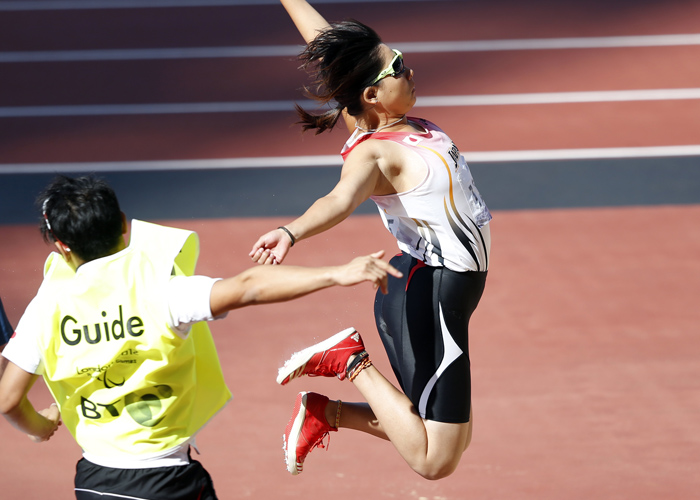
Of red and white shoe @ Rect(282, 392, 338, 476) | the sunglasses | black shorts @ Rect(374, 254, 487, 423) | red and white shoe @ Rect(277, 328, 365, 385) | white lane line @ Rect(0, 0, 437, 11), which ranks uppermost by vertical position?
the sunglasses

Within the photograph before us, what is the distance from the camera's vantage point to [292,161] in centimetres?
862

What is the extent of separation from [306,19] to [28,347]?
2041 millimetres

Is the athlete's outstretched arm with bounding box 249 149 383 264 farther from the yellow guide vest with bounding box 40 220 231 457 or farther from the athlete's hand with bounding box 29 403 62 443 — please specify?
the athlete's hand with bounding box 29 403 62 443

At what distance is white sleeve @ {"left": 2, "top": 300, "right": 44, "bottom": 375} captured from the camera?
105 inches

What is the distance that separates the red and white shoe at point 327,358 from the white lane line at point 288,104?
19.8 ft

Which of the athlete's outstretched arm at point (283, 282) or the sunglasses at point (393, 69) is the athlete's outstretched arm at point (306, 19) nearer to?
the sunglasses at point (393, 69)

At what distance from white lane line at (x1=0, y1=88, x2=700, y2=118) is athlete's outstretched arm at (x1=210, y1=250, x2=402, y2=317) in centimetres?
725

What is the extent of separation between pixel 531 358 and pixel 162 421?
3.43 meters

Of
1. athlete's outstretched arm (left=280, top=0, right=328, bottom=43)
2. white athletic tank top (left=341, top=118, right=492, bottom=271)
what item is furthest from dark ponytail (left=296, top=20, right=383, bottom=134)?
athlete's outstretched arm (left=280, top=0, right=328, bottom=43)

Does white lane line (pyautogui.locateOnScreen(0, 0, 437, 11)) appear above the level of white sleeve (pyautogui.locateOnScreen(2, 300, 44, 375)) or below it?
below

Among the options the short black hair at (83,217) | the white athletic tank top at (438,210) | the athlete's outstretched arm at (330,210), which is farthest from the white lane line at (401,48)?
the short black hair at (83,217)

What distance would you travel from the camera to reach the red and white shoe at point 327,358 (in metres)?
3.88

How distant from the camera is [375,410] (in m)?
3.70

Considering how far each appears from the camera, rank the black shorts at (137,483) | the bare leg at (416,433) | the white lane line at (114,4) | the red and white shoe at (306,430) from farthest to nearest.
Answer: the white lane line at (114,4) < the red and white shoe at (306,430) < the bare leg at (416,433) < the black shorts at (137,483)
